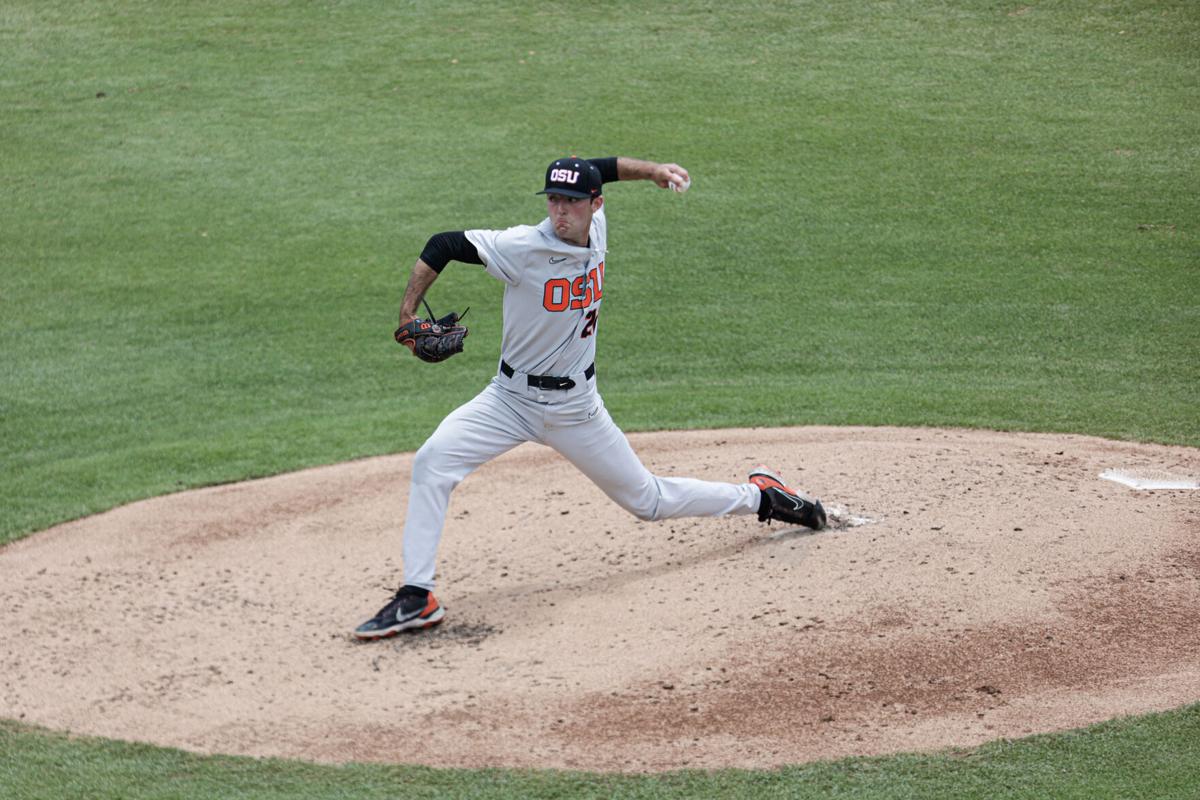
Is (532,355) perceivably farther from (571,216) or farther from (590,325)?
(571,216)

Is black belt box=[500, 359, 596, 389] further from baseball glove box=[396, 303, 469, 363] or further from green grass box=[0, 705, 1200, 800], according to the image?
green grass box=[0, 705, 1200, 800]

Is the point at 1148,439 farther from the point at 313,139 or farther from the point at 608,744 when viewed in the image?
the point at 313,139

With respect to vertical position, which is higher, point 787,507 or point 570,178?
point 570,178

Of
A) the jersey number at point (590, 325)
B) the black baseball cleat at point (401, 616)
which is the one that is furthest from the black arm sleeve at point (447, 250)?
the black baseball cleat at point (401, 616)

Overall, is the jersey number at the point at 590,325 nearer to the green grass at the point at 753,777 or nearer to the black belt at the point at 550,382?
the black belt at the point at 550,382

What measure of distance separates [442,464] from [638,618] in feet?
3.64

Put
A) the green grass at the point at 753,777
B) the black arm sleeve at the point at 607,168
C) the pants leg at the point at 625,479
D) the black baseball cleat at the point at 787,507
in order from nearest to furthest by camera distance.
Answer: the green grass at the point at 753,777, the black arm sleeve at the point at 607,168, the pants leg at the point at 625,479, the black baseball cleat at the point at 787,507

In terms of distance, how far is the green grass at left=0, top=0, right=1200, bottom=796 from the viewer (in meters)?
8.88

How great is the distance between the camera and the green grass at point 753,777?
4.22 meters

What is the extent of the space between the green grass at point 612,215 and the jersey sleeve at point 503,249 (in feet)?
7.03

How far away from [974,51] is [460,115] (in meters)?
6.39

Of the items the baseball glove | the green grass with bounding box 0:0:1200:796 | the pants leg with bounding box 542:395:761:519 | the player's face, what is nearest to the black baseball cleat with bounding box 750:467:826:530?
the pants leg with bounding box 542:395:761:519

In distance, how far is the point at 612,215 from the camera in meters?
12.7

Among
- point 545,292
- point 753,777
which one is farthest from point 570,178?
point 753,777
